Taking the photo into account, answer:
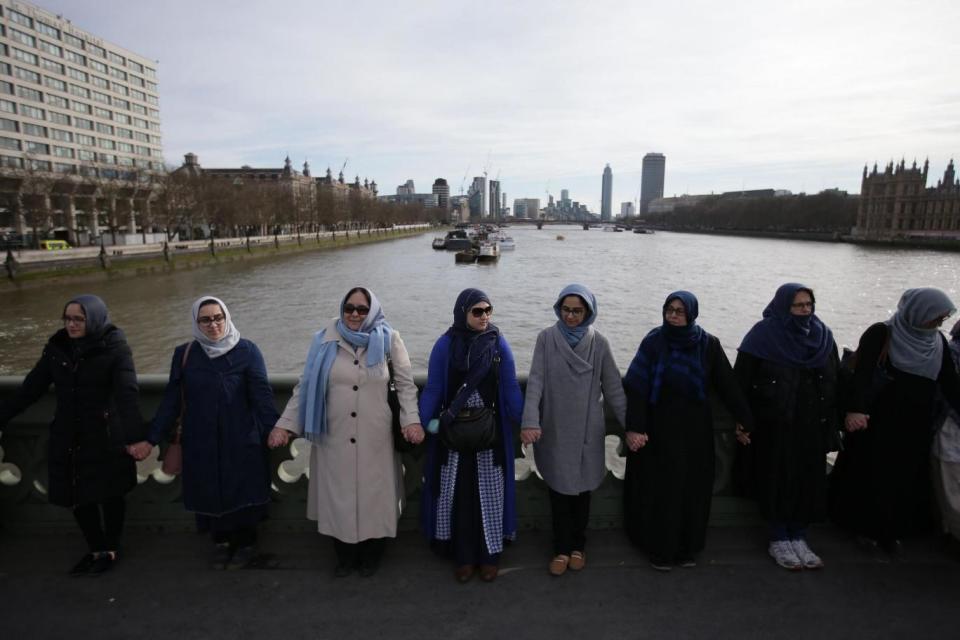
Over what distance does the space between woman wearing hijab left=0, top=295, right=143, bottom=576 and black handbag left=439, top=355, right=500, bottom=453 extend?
175cm

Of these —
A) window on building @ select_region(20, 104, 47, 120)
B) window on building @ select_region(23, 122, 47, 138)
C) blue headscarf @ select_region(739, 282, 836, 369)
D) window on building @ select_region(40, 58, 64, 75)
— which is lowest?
blue headscarf @ select_region(739, 282, 836, 369)

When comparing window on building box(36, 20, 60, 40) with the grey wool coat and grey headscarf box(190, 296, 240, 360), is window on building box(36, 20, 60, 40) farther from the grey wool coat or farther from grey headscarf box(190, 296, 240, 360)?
the grey wool coat

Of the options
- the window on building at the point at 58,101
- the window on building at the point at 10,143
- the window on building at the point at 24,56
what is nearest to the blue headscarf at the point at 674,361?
the window on building at the point at 10,143

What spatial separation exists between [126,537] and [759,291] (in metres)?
36.7

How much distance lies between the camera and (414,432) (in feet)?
10.6

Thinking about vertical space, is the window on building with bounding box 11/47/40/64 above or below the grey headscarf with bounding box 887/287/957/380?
above

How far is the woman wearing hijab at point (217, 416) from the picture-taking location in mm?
3279

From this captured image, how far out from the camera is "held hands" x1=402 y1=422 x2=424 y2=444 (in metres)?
3.22

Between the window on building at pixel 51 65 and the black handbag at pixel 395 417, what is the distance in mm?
98373

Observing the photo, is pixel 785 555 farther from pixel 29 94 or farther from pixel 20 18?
pixel 20 18

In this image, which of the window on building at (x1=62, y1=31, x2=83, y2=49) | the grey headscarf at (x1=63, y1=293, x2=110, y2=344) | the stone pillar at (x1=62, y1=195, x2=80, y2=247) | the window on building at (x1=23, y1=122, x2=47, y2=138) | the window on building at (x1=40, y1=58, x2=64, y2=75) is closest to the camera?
the grey headscarf at (x1=63, y1=293, x2=110, y2=344)

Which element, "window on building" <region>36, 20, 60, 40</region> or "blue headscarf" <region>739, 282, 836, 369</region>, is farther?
"window on building" <region>36, 20, 60, 40</region>

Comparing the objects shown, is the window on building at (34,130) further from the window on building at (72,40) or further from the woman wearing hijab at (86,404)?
the woman wearing hijab at (86,404)

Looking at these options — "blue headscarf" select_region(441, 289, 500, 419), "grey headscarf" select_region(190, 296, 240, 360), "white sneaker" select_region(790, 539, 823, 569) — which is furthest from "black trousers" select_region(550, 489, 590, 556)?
"grey headscarf" select_region(190, 296, 240, 360)
